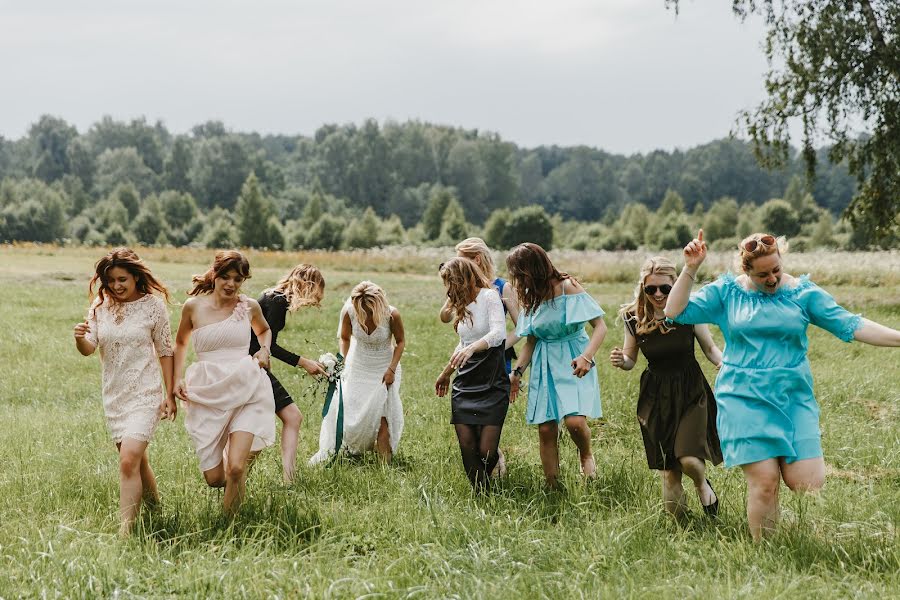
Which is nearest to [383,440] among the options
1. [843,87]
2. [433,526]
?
[433,526]

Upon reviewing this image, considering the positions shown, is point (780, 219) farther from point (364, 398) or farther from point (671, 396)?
point (671, 396)

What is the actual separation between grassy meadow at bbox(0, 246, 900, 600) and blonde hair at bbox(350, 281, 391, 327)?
4.22 feet

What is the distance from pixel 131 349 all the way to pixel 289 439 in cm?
179

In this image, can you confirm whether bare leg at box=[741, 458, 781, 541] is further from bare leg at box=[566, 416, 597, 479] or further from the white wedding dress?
the white wedding dress

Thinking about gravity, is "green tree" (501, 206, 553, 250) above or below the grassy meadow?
above

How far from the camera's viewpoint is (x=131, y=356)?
6191mm

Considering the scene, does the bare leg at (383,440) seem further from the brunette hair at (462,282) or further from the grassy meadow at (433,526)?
the brunette hair at (462,282)

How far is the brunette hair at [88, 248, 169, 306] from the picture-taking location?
6125 mm

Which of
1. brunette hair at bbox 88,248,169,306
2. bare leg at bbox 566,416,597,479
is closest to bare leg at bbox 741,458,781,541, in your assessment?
bare leg at bbox 566,416,597,479

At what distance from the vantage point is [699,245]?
518 centimetres

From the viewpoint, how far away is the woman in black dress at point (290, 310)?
24.9ft

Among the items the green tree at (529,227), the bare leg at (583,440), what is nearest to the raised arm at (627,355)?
the bare leg at (583,440)

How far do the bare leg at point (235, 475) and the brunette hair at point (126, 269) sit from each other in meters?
1.21

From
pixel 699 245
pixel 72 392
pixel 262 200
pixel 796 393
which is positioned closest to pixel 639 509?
pixel 796 393
